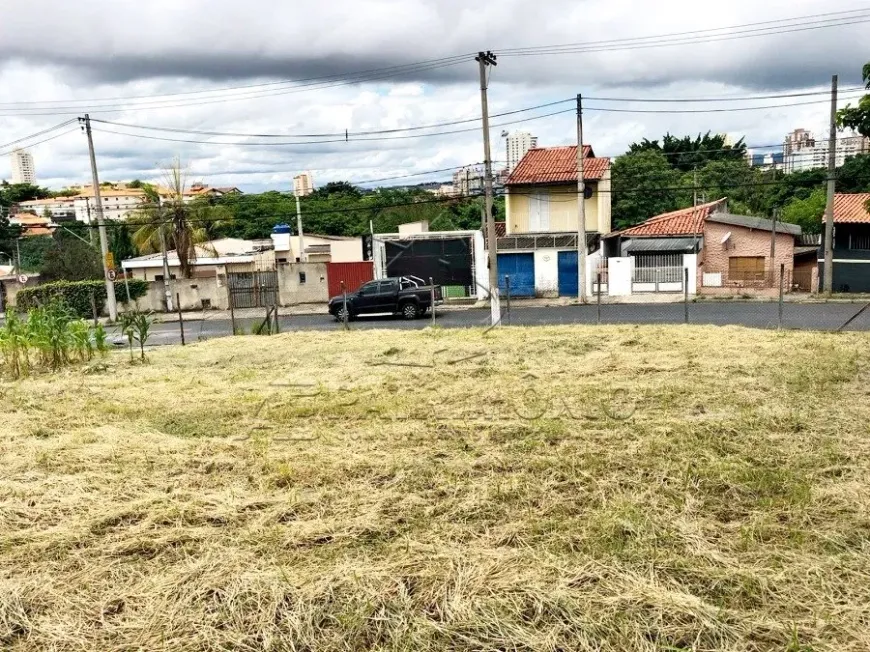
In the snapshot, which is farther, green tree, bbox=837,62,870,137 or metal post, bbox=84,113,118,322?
metal post, bbox=84,113,118,322

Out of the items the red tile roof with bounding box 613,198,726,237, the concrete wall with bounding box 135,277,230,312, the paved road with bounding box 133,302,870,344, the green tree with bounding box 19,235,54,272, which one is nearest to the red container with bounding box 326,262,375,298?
the paved road with bounding box 133,302,870,344

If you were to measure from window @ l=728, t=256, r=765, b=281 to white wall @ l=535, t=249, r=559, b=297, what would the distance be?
257 inches

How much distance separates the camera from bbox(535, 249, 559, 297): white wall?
2777 cm

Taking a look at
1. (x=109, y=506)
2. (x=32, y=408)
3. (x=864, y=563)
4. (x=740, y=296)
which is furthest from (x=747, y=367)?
(x=740, y=296)

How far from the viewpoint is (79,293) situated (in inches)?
1122

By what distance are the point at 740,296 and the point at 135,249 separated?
33.0 meters

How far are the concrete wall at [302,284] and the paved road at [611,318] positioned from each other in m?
3.52

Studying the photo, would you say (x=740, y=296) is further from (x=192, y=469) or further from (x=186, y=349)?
(x=192, y=469)

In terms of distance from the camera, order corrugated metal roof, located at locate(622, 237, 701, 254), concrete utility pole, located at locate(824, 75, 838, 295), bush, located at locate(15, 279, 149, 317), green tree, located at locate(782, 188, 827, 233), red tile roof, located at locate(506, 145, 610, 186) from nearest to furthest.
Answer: concrete utility pole, located at locate(824, 75, 838, 295), corrugated metal roof, located at locate(622, 237, 701, 254), bush, located at locate(15, 279, 149, 317), red tile roof, located at locate(506, 145, 610, 186), green tree, located at locate(782, 188, 827, 233)

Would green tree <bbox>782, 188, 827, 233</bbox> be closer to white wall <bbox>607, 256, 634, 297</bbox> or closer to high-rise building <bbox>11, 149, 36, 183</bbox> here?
white wall <bbox>607, 256, 634, 297</bbox>

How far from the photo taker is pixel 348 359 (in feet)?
43.2

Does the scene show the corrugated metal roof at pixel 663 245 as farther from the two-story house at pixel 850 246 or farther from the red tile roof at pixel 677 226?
→ the two-story house at pixel 850 246

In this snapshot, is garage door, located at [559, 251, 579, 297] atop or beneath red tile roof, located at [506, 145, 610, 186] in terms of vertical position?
beneath

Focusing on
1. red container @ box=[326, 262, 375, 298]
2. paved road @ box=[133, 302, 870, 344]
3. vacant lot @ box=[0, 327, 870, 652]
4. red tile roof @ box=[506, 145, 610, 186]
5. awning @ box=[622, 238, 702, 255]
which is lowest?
paved road @ box=[133, 302, 870, 344]
